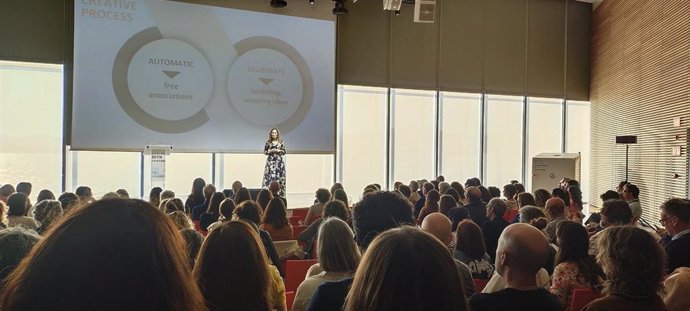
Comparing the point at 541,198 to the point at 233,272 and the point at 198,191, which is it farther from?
the point at 233,272

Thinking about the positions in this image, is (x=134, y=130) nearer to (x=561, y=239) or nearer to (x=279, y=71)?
(x=279, y=71)

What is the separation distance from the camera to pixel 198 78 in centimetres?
1034

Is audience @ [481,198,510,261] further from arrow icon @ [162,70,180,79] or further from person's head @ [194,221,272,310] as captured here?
arrow icon @ [162,70,180,79]

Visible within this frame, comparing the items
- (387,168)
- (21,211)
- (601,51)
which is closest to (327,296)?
(21,211)

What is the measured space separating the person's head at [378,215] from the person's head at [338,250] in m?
0.07

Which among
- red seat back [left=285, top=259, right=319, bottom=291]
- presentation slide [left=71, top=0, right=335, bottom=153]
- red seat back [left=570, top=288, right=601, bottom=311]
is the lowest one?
red seat back [left=285, top=259, right=319, bottom=291]

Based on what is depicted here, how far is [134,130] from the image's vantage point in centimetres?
978

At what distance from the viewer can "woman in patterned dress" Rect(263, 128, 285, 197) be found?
10398 mm

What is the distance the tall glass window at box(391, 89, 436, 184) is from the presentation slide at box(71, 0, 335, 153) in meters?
2.02

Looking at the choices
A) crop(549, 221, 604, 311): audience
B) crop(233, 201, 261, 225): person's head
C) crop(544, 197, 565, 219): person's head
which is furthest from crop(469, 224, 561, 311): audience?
crop(544, 197, 565, 219): person's head

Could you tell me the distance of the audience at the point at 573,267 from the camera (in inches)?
114

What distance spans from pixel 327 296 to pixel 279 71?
379 inches

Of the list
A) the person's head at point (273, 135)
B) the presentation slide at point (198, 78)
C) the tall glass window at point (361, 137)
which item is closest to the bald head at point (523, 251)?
the person's head at point (273, 135)

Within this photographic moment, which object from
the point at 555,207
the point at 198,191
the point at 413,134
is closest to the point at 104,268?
the point at 555,207
